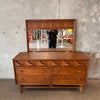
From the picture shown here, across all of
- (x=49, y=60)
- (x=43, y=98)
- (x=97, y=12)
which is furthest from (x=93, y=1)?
(x=43, y=98)

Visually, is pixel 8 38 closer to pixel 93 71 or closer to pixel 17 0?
pixel 17 0

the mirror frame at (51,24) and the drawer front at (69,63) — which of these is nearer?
the drawer front at (69,63)

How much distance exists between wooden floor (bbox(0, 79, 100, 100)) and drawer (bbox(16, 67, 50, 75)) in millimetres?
502

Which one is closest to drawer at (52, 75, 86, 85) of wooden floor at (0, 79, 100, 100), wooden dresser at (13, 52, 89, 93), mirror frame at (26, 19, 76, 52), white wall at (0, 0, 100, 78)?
wooden dresser at (13, 52, 89, 93)

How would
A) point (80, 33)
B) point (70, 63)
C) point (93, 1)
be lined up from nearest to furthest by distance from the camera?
point (70, 63), point (93, 1), point (80, 33)

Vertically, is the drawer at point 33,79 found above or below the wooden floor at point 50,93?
above

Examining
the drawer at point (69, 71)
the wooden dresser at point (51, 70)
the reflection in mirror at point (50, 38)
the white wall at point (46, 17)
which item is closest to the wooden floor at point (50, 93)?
the wooden dresser at point (51, 70)

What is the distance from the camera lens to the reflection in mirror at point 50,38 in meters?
2.30

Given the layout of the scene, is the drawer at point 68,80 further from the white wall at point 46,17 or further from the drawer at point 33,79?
the white wall at point 46,17

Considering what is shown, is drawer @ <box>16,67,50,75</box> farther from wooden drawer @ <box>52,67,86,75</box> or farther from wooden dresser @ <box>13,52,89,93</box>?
wooden drawer @ <box>52,67,86,75</box>

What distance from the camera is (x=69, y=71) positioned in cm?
192

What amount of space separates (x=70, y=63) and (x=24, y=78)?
101cm

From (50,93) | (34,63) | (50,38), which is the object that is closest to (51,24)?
(50,38)

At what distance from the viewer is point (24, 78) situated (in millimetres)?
1982
